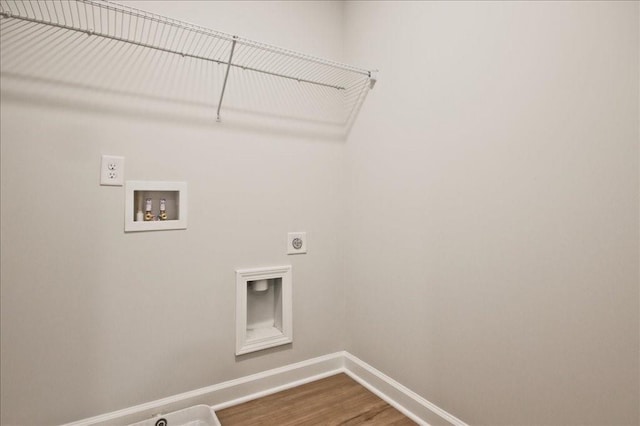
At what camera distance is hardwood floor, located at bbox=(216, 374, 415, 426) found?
59.7 inches

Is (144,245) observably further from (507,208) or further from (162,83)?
(507,208)

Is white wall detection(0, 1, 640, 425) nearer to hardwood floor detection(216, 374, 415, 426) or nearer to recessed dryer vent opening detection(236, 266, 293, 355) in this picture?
recessed dryer vent opening detection(236, 266, 293, 355)

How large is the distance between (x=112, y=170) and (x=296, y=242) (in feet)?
3.16

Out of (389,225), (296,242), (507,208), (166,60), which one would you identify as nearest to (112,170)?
(166,60)

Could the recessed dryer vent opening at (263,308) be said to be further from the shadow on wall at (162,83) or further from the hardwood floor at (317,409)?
the shadow on wall at (162,83)

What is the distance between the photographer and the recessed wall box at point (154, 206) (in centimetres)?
145

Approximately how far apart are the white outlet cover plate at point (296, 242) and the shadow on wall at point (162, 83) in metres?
0.59

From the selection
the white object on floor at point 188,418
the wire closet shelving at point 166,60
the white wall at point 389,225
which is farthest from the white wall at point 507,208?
the white object on floor at point 188,418

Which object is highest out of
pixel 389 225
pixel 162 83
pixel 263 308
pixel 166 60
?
pixel 166 60

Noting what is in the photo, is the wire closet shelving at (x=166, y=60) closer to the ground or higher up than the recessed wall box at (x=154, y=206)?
higher up

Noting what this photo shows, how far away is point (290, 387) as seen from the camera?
180 cm

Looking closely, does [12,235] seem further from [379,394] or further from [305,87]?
[379,394]

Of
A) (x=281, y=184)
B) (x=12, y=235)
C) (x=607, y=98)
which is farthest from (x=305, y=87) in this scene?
(x=12, y=235)

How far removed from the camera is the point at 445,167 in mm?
1435
